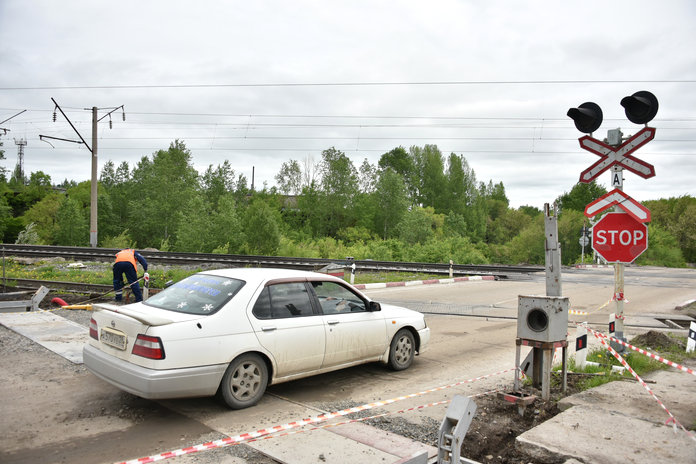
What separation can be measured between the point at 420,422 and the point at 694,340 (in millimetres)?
5755

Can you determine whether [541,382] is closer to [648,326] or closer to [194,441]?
[194,441]

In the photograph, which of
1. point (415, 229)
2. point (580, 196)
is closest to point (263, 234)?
point (415, 229)

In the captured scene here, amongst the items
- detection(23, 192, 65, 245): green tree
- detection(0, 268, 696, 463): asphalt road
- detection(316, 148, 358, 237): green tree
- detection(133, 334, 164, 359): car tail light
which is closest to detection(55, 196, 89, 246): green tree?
detection(23, 192, 65, 245): green tree

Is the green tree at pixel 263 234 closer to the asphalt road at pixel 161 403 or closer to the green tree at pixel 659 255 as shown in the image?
the asphalt road at pixel 161 403

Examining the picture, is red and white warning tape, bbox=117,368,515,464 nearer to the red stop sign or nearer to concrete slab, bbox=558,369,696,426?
concrete slab, bbox=558,369,696,426

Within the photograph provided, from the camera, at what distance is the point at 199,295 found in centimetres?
567

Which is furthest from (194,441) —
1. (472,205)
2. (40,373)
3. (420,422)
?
(472,205)

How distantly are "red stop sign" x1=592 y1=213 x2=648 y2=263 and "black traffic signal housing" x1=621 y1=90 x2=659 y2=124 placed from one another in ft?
4.37

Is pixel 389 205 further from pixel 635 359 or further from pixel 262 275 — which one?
pixel 262 275

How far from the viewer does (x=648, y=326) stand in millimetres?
11617

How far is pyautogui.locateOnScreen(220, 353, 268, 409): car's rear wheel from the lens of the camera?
17.1 ft

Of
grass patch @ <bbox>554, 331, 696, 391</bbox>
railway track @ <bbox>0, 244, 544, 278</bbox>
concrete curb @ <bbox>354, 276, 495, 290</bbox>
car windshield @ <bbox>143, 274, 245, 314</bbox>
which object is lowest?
grass patch @ <bbox>554, 331, 696, 391</bbox>

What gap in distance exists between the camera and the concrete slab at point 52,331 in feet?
25.2

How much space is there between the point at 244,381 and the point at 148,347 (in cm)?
108
